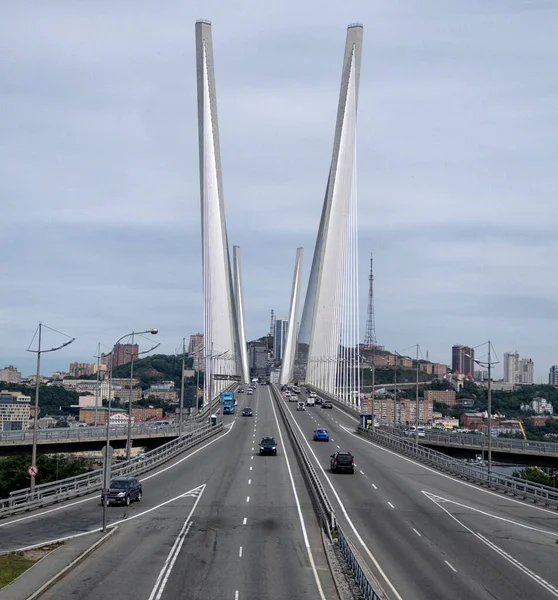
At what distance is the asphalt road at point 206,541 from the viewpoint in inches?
913

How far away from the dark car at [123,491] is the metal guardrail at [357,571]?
1349 cm

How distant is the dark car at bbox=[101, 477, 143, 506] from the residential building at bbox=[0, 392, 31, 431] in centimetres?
9453

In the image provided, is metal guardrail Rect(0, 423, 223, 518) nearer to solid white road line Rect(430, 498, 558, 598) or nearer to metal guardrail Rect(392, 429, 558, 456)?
solid white road line Rect(430, 498, 558, 598)

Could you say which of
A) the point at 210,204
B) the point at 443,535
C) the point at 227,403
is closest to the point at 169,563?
the point at 443,535

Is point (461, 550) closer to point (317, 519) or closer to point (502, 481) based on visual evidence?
point (317, 519)

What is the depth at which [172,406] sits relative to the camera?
178 metres

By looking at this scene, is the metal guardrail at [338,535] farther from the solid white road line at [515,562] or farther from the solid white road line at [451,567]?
the solid white road line at [515,562]

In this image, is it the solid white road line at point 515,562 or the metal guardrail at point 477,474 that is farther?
the metal guardrail at point 477,474

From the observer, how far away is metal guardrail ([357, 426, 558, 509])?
45938 mm

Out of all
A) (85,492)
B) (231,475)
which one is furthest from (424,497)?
(85,492)

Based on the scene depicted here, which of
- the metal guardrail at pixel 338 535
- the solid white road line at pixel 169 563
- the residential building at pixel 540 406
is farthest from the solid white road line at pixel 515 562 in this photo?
the residential building at pixel 540 406

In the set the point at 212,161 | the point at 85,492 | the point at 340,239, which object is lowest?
the point at 85,492

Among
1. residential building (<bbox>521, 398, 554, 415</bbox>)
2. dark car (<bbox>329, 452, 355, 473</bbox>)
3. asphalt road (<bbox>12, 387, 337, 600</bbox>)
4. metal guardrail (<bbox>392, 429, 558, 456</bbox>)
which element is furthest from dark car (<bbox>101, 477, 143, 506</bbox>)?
residential building (<bbox>521, 398, 554, 415</bbox>)

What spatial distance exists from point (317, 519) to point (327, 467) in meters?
21.9
